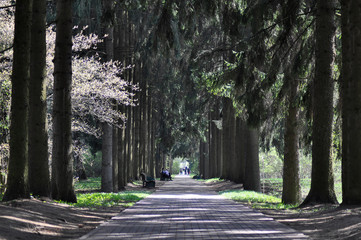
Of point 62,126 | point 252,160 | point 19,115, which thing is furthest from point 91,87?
point 19,115

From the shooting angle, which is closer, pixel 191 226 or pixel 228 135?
pixel 191 226

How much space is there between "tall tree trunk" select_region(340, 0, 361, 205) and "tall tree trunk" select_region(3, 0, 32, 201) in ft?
26.5

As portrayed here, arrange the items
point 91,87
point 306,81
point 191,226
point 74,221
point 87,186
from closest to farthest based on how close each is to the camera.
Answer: point 191,226
point 74,221
point 306,81
point 91,87
point 87,186

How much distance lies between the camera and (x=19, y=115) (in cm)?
1215

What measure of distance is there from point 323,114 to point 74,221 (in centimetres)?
787

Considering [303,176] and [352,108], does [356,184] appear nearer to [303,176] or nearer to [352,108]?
[352,108]

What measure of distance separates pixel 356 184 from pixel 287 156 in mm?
6279

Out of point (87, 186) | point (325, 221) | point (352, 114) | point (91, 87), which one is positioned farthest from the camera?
point (87, 186)

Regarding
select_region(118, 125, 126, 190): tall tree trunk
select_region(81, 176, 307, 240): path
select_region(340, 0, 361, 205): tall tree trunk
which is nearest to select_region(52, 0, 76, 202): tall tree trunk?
select_region(81, 176, 307, 240): path

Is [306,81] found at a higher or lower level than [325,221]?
higher

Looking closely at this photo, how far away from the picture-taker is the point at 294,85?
60.2ft

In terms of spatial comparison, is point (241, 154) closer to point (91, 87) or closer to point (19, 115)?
point (91, 87)

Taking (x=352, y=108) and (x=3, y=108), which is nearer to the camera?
(x=352, y=108)

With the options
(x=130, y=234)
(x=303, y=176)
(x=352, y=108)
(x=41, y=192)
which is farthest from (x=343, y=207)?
(x=303, y=176)
